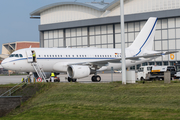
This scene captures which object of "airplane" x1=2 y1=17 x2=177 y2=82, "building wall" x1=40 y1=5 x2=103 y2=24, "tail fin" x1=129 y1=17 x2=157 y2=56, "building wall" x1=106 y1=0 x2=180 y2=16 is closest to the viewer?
"airplane" x1=2 y1=17 x2=177 y2=82

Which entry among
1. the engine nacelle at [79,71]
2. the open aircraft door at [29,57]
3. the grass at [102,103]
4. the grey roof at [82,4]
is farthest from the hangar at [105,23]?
the grass at [102,103]

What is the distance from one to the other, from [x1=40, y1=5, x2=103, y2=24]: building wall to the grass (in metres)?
55.0

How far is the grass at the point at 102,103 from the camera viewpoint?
13516 millimetres

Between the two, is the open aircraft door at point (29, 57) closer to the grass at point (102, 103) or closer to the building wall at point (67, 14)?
the grass at point (102, 103)

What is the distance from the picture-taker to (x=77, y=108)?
15.3m

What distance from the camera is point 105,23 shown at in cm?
7038

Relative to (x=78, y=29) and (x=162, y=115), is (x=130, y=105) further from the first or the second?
(x=78, y=29)

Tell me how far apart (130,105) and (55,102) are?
195 inches

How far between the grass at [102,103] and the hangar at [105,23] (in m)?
47.8

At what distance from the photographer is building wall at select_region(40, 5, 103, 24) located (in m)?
73.4

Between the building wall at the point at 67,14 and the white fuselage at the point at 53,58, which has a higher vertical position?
the building wall at the point at 67,14

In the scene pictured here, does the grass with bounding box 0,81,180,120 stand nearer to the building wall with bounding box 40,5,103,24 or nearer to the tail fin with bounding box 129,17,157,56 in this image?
the tail fin with bounding box 129,17,157,56

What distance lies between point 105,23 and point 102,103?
5615 centimetres

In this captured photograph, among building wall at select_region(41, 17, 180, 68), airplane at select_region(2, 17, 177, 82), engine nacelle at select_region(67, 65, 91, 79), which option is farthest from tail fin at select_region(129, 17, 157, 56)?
building wall at select_region(41, 17, 180, 68)
